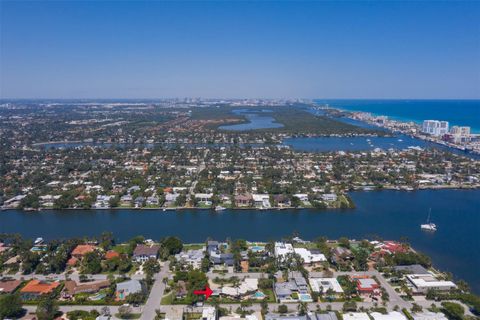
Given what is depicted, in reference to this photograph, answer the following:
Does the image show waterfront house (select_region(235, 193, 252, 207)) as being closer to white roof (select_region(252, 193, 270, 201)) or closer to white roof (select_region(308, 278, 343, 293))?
white roof (select_region(252, 193, 270, 201))

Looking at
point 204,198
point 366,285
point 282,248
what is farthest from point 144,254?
point 366,285

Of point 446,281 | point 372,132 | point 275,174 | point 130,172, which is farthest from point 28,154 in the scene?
point 372,132

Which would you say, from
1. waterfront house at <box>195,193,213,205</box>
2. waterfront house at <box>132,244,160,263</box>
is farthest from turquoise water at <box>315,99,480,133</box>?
waterfront house at <box>132,244,160,263</box>

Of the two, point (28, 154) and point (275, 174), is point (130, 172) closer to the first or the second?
point (275, 174)

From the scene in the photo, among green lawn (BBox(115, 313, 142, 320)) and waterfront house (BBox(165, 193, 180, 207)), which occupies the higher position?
waterfront house (BBox(165, 193, 180, 207))

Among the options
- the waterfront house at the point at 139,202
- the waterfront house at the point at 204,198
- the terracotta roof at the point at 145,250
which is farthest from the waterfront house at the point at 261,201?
the terracotta roof at the point at 145,250

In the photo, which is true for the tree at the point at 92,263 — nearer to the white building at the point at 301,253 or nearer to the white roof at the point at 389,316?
the white building at the point at 301,253
